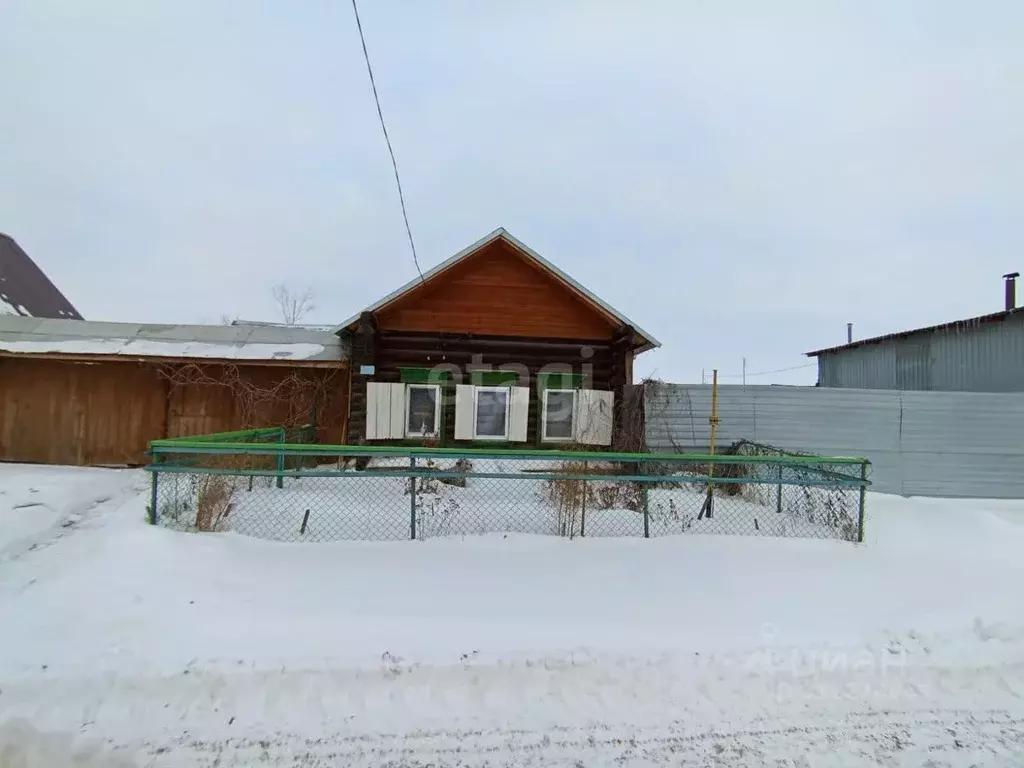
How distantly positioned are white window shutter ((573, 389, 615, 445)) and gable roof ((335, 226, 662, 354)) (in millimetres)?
1506

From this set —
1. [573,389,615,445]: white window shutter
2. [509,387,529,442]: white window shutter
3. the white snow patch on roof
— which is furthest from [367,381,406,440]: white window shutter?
[573,389,615,445]: white window shutter

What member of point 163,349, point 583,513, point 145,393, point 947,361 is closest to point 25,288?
point 145,393

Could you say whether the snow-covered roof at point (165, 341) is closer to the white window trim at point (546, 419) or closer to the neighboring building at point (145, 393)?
the neighboring building at point (145, 393)

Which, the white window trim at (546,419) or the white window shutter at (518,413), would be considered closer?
the white window shutter at (518,413)

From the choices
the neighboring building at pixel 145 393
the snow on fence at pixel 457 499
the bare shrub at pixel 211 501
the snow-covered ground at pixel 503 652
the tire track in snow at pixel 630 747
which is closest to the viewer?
the tire track in snow at pixel 630 747

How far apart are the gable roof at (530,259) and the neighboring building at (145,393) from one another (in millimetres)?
1797

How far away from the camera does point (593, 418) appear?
11156 millimetres

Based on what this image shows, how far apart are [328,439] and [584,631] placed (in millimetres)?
9354

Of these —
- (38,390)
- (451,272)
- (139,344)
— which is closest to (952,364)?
(451,272)

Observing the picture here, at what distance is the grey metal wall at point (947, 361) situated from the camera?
45.3ft

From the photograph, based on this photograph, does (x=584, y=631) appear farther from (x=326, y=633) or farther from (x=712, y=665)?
(x=326, y=633)

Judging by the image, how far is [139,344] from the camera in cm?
1144

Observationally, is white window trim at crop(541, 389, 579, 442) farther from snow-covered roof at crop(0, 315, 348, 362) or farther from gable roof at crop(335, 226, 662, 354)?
snow-covered roof at crop(0, 315, 348, 362)

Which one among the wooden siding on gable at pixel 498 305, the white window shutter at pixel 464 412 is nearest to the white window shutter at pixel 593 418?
the wooden siding on gable at pixel 498 305
